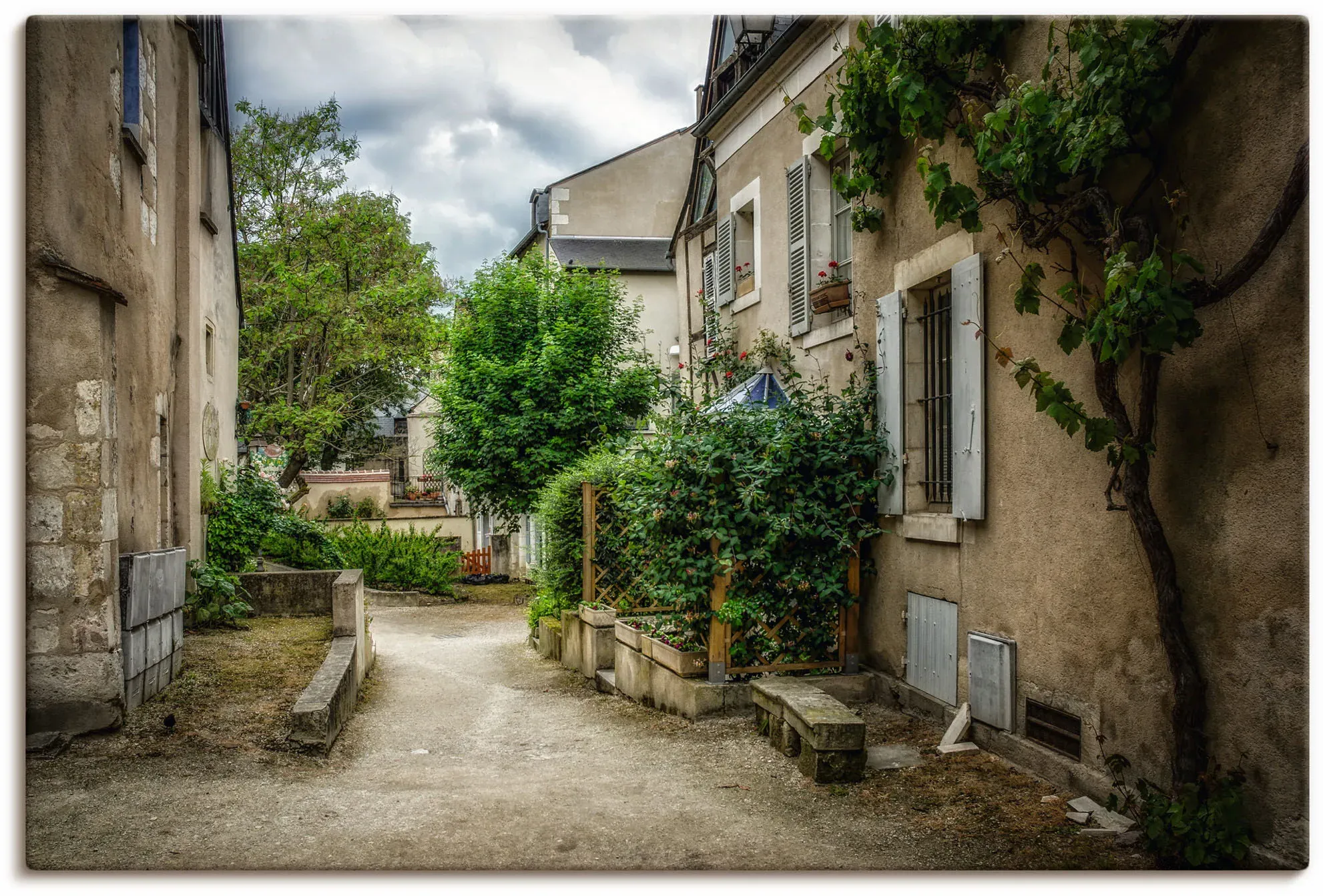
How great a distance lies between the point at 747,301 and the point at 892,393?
3.14 m

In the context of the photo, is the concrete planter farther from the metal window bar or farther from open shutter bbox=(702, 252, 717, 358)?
the metal window bar

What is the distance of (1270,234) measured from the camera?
3.37 metres

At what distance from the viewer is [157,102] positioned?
7.89 meters

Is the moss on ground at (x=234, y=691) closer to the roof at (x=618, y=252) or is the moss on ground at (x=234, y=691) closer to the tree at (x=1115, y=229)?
the tree at (x=1115, y=229)

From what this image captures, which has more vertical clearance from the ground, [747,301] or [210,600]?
[747,301]

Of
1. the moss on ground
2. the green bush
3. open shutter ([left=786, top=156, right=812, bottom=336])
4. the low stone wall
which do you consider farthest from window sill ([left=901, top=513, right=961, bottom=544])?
the green bush

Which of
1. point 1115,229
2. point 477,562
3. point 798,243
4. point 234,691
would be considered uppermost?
point 798,243

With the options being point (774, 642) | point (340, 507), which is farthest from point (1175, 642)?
point (340, 507)

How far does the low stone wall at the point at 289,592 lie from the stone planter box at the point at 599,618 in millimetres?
2897

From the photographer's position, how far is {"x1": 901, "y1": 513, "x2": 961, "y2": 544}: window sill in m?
5.68

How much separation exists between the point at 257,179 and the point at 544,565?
15.4 m

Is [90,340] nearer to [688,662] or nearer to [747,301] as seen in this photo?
[688,662]

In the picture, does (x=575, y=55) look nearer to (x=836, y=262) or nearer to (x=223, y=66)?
(x=836, y=262)

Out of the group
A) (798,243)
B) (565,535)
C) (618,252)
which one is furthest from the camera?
(618,252)
